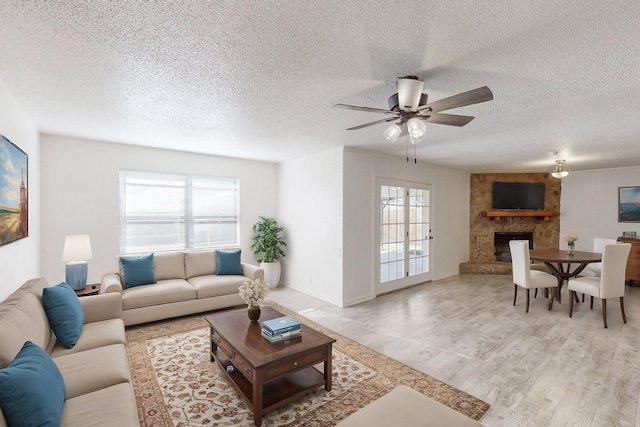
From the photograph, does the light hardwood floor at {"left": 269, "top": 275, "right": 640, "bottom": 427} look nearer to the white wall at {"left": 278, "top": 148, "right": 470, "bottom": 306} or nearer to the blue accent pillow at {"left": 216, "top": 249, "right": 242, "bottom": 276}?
the white wall at {"left": 278, "top": 148, "right": 470, "bottom": 306}

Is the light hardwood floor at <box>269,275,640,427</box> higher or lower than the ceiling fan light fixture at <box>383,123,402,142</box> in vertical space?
lower

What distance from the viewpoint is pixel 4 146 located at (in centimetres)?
238

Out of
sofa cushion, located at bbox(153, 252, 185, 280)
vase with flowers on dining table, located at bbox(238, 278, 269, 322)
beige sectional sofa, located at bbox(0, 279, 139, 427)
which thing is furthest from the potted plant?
beige sectional sofa, located at bbox(0, 279, 139, 427)

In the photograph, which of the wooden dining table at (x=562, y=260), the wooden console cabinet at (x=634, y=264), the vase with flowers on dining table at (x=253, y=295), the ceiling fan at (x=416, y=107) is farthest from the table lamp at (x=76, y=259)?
the wooden console cabinet at (x=634, y=264)

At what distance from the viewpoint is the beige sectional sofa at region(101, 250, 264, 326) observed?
3668 mm

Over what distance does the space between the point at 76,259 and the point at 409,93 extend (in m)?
4.10

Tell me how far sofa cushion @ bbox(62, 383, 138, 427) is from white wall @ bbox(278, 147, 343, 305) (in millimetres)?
3333

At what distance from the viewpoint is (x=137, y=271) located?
402 cm

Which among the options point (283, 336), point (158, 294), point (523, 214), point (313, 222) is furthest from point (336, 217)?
point (523, 214)

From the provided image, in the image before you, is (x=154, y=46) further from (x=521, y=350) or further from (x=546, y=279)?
(x=546, y=279)

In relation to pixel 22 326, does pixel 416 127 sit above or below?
above

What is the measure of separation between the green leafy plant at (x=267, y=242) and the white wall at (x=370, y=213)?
1580 millimetres

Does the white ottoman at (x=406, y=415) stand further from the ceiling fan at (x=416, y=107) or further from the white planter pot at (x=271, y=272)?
the white planter pot at (x=271, y=272)

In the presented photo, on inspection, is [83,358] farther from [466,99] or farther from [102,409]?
[466,99]
